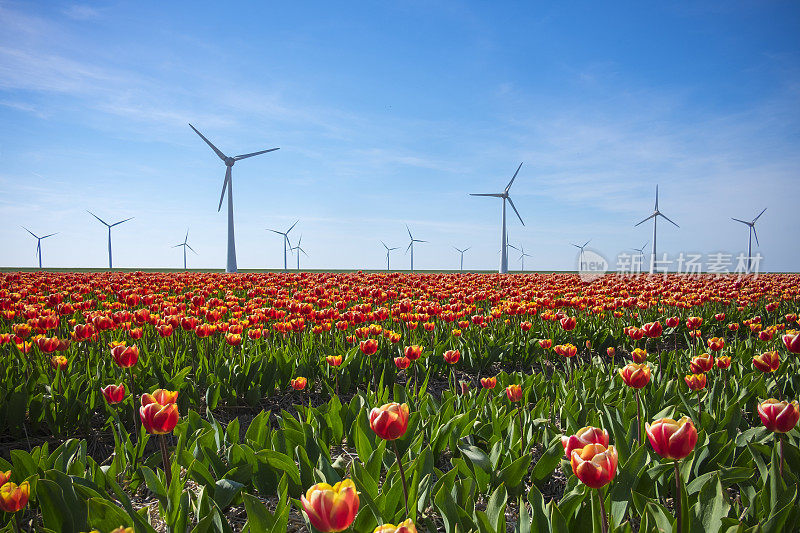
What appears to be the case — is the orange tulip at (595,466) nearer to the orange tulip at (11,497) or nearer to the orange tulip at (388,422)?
the orange tulip at (388,422)

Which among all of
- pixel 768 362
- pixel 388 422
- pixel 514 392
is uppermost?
pixel 388 422

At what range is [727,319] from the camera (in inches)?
438

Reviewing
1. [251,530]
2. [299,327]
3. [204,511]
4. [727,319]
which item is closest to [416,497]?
[251,530]

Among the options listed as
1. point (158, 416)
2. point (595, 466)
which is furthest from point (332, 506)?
point (158, 416)

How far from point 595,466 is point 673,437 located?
0.48m

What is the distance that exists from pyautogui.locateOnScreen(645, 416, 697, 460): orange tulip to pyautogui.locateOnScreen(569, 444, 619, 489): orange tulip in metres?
0.33

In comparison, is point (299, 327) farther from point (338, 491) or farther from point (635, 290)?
point (635, 290)

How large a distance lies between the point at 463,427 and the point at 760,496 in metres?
1.87

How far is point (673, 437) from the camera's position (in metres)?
2.19

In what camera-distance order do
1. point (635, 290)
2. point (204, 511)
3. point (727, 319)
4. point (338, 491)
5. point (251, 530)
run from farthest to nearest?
point (635, 290) < point (727, 319) < point (204, 511) < point (251, 530) < point (338, 491)

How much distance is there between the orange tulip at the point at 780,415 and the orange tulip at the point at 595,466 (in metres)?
1.26

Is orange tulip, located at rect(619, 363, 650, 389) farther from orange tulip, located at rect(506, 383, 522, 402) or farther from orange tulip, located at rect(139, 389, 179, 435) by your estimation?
Result: orange tulip, located at rect(139, 389, 179, 435)

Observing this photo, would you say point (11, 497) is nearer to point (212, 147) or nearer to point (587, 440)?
point (587, 440)

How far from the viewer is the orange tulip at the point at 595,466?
6.44 ft
